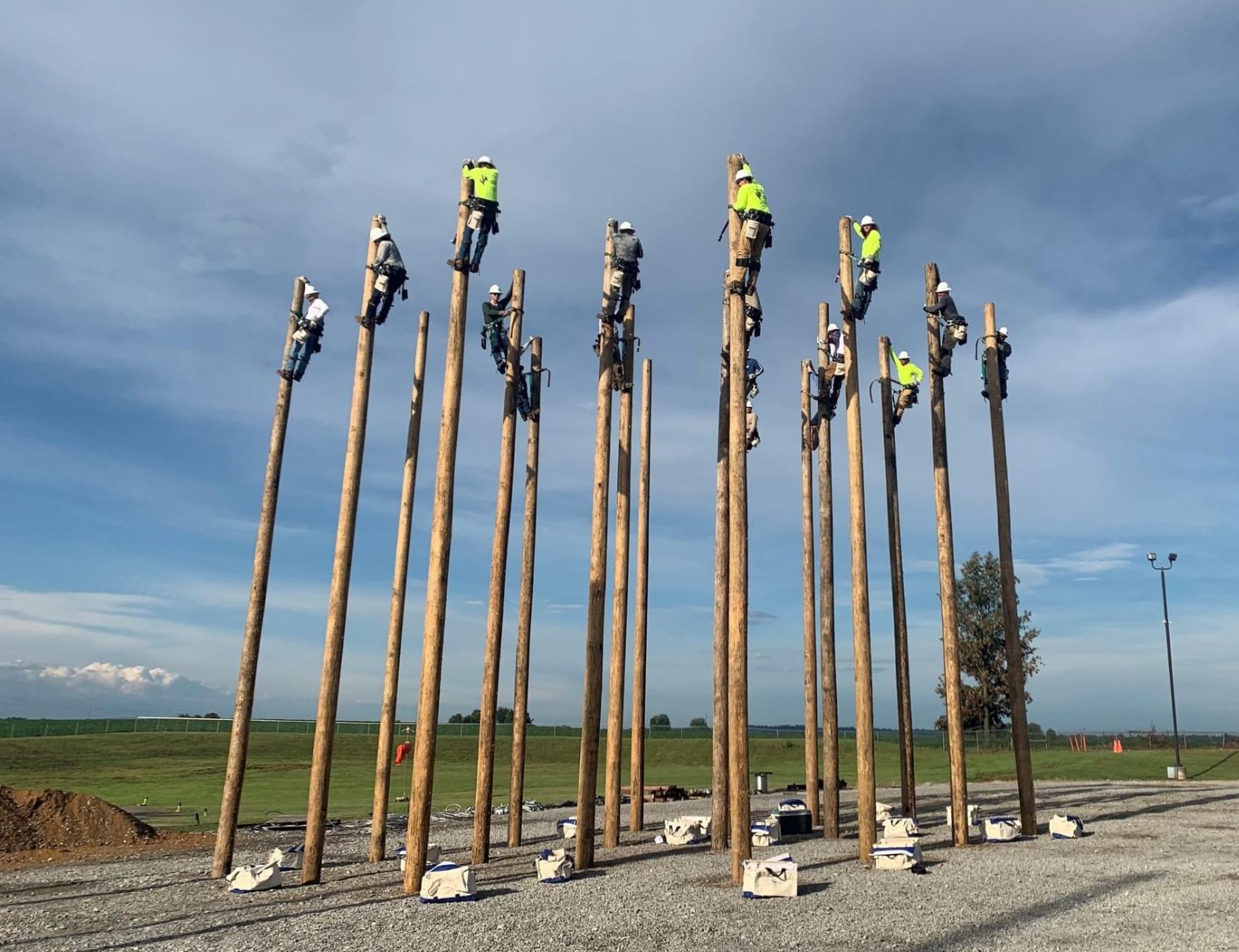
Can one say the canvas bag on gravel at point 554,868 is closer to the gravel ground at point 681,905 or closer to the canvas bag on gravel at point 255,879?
the gravel ground at point 681,905

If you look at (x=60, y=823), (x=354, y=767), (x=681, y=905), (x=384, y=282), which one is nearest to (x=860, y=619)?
(x=681, y=905)

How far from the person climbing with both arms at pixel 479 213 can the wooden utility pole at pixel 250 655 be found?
4.26 meters

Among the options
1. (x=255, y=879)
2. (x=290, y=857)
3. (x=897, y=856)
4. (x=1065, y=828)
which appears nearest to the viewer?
(x=255, y=879)

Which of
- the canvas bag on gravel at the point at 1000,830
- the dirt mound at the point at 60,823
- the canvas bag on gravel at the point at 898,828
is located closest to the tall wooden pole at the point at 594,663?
the canvas bag on gravel at the point at 898,828

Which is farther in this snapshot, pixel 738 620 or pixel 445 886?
pixel 738 620

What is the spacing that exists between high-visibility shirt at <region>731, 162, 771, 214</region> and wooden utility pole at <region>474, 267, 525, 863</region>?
5.02 m

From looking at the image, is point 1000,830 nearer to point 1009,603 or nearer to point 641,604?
point 1009,603

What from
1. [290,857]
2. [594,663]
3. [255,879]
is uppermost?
[594,663]

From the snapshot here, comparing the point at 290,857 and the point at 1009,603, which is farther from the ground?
the point at 1009,603

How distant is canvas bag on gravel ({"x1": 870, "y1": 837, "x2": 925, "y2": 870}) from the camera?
13391mm

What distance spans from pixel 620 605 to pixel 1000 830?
7.87 m

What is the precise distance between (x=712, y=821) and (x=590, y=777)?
3423 mm

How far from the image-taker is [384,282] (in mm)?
14555

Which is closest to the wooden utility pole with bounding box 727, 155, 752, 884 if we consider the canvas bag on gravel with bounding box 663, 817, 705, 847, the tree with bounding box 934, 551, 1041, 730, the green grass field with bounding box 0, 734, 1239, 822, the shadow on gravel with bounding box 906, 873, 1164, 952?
the shadow on gravel with bounding box 906, 873, 1164, 952
